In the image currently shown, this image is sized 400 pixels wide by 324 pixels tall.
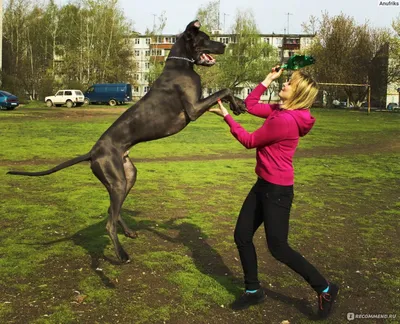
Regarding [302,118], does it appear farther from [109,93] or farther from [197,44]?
[109,93]

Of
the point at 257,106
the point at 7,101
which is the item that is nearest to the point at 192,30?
the point at 257,106

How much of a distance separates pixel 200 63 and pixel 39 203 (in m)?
4.83

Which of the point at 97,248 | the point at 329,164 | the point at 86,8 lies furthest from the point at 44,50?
the point at 97,248

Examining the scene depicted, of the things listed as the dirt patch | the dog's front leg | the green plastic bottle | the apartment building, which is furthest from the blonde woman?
the apartment building

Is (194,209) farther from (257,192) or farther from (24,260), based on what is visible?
(257,192)

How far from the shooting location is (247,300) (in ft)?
14.0

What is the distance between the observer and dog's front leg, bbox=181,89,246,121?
15.4ft

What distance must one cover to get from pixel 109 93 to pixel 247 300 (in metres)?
54.9

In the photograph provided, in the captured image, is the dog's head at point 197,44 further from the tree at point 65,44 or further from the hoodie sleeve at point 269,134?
the tree at point 65,44

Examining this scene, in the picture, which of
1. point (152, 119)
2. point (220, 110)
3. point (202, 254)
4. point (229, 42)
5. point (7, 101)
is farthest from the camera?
point (229, 42)

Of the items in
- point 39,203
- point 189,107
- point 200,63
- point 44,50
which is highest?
point 44,50

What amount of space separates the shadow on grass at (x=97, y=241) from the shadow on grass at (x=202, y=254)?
1.86 feet

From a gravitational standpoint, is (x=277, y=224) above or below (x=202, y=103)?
below

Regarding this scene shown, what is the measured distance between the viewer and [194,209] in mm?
8000
